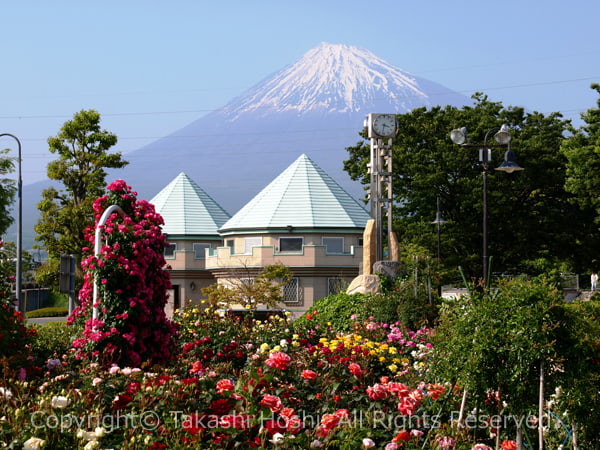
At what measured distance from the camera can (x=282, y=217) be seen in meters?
52.4

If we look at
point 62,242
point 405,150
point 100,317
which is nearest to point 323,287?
point 405,150

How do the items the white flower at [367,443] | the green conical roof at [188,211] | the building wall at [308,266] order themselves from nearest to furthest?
the white flower at [367,443] < the building wall at [308,266] < the green conical roof at [188,211]

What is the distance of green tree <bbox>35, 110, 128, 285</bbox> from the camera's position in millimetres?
43219

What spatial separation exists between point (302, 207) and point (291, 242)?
258 cm

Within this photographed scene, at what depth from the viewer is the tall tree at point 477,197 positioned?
46.4 meters

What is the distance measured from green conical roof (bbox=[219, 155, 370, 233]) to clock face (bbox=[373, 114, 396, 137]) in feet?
62.1

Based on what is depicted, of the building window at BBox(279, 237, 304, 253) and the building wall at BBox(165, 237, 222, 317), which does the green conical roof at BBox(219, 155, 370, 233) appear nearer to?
the building window at BBox(279, 237, 304, 253)

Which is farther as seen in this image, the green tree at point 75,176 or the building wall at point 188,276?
the building wall at point 188,276

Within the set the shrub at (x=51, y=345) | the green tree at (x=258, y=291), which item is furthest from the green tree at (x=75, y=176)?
the shrub at (x=51, y=345)

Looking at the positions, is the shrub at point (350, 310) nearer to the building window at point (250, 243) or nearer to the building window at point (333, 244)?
the building window at point (333, 244)

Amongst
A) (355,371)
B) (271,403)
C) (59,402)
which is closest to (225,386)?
(271,403)

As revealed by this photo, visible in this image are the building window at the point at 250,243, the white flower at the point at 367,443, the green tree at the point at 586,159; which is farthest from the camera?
the building window at the point at 250,243

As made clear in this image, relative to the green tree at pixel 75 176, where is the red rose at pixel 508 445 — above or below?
below

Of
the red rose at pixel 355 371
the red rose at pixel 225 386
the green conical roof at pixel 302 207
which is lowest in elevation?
the red rose at pixel 355 371
